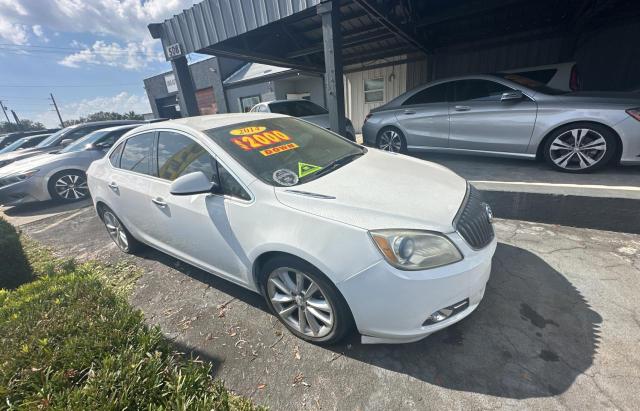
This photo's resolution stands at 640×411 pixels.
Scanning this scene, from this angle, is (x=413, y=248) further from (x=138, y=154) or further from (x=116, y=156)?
(x=116, y=156)

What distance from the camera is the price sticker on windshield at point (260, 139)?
2248mm

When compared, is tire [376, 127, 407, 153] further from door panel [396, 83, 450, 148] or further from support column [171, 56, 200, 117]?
support column [171, 56, 200, 117]

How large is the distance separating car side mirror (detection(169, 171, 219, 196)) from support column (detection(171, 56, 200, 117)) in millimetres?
5004

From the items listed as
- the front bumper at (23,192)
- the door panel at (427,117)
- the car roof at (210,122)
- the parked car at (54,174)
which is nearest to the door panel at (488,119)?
the door panel at (427,117)

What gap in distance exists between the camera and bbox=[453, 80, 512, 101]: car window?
434 cm

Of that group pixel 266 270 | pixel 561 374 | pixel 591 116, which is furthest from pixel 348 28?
pixel 561 374

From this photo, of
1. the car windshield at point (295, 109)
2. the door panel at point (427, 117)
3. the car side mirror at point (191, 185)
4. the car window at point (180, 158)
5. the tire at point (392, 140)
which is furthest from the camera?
the car windshield at point (295, 109)

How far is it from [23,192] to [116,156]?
454 cm

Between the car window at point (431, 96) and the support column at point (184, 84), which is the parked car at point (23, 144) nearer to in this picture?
the support column at point (184, 84)

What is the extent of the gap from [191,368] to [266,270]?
0.71 metres

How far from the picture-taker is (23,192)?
5.79 meters

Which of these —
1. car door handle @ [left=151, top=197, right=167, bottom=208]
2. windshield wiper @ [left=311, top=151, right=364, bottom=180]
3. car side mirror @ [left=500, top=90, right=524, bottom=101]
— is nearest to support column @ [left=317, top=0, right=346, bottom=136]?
windshield wiper @ [left=311, top=151, right=364, bottom=180]

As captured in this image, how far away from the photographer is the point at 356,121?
12.1 m

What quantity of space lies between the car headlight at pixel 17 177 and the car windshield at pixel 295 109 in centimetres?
521
